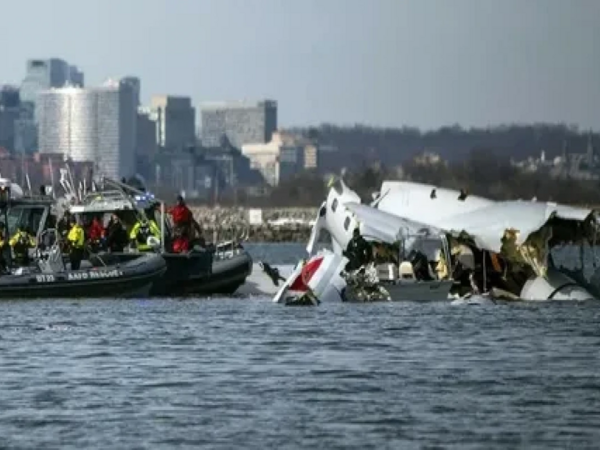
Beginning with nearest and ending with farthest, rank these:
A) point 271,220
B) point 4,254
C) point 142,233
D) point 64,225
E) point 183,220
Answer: point 4,254, point 64,225, point 183,220, point 142,233, point 271,220

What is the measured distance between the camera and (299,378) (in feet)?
126

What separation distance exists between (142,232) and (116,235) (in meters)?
0.77

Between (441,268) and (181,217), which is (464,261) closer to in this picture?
(441,268)

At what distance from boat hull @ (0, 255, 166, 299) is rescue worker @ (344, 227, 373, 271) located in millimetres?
4244

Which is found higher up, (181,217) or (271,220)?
(181,217)

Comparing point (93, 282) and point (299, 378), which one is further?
point (93, 282)

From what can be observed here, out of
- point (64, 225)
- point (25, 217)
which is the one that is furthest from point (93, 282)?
point (64, 225)

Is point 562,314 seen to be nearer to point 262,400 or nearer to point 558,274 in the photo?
point 558,274

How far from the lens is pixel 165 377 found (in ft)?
126

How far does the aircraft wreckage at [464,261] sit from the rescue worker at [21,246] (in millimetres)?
5707

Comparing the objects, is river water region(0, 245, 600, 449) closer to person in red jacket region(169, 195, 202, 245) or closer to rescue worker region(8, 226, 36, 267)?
rescue worker region(8, 226, 36, 267)

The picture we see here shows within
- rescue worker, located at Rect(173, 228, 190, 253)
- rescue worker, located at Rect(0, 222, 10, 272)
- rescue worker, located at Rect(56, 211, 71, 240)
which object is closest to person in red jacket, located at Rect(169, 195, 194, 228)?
rescue worker, located at Rect(173, 228, 190, 253)

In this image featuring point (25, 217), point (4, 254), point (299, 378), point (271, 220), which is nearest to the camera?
point (299, 378)

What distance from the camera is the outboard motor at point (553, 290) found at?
59.9 m
